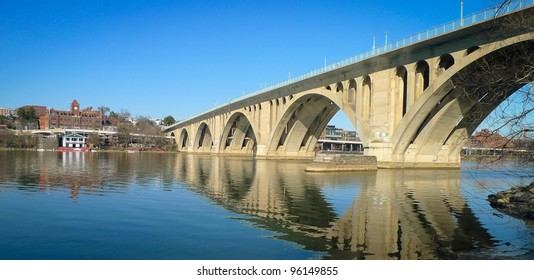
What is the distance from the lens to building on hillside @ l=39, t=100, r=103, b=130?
6933 inches

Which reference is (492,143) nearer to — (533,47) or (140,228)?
(140,228)

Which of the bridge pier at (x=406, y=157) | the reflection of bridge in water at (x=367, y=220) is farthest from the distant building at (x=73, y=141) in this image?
the reflection of bridge in water at (x=367, y=220)

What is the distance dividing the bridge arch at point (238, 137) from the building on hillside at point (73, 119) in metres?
94.3

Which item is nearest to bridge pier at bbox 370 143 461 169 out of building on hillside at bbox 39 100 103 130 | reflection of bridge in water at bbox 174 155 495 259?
reflection of bridge in water at bbox 174 155 495 259

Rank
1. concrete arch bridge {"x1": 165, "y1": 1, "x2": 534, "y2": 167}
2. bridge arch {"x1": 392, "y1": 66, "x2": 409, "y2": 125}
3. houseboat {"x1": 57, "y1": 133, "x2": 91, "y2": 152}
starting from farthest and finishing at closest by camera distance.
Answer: houseboat {"x1": 57, "y1": 133, "x2": 91, "y2": 152}, bridge arch {"x1": 392, "y1": 66, "x2": 409, "y2": 125}, concrete arch bridge {"x1": 165, "y1": 1, "x2": 534, "y2": 167}

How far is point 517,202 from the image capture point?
18297mm

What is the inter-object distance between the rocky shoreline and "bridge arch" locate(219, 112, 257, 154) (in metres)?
82.4

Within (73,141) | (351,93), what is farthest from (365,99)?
(73,141)

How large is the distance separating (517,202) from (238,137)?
89.8 metres

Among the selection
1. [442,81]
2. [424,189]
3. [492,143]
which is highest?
[442,81]

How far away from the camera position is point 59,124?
7028 inches

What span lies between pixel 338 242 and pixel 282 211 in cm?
551

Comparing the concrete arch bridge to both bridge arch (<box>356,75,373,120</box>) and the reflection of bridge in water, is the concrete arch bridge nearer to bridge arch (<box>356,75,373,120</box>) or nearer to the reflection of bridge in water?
bridge arch (<box>356,75,373,120</box>)

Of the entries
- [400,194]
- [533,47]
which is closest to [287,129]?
[533,47]
